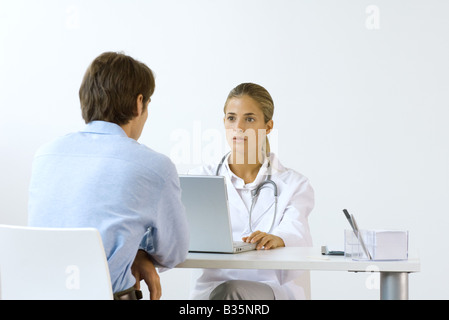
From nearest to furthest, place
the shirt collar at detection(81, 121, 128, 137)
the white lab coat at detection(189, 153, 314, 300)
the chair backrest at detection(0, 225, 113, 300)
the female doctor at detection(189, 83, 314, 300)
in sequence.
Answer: the chair backrest at detection(0, 225, 113, 300) → the shirt collar at detection(81, 121, 128, 137) → the female doctor at detection(189, 83, 314, 300) → the white lab coat at detection(189, 153, 314, 300)

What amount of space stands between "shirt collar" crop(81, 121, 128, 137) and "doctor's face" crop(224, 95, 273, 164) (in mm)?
935

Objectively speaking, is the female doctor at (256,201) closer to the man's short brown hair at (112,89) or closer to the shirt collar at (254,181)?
the shirt collar at (254,181)

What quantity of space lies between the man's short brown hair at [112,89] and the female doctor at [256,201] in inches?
26.6

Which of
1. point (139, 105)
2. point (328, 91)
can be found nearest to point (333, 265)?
point (139, 105)

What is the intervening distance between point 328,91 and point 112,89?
251 cm

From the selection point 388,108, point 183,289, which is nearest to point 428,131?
point 388,108

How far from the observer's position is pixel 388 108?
4066mm

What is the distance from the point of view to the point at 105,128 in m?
1.75

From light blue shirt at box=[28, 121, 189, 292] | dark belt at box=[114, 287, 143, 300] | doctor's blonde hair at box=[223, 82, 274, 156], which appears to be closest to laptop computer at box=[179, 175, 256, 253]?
light blue shirt at box=[28, 121, 189, 292]

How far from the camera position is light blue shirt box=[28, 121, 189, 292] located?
5.33ft

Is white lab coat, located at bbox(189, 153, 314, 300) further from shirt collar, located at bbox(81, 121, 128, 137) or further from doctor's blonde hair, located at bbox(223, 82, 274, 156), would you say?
shirt collar, located at bbox(81, 121, 128, 137)
